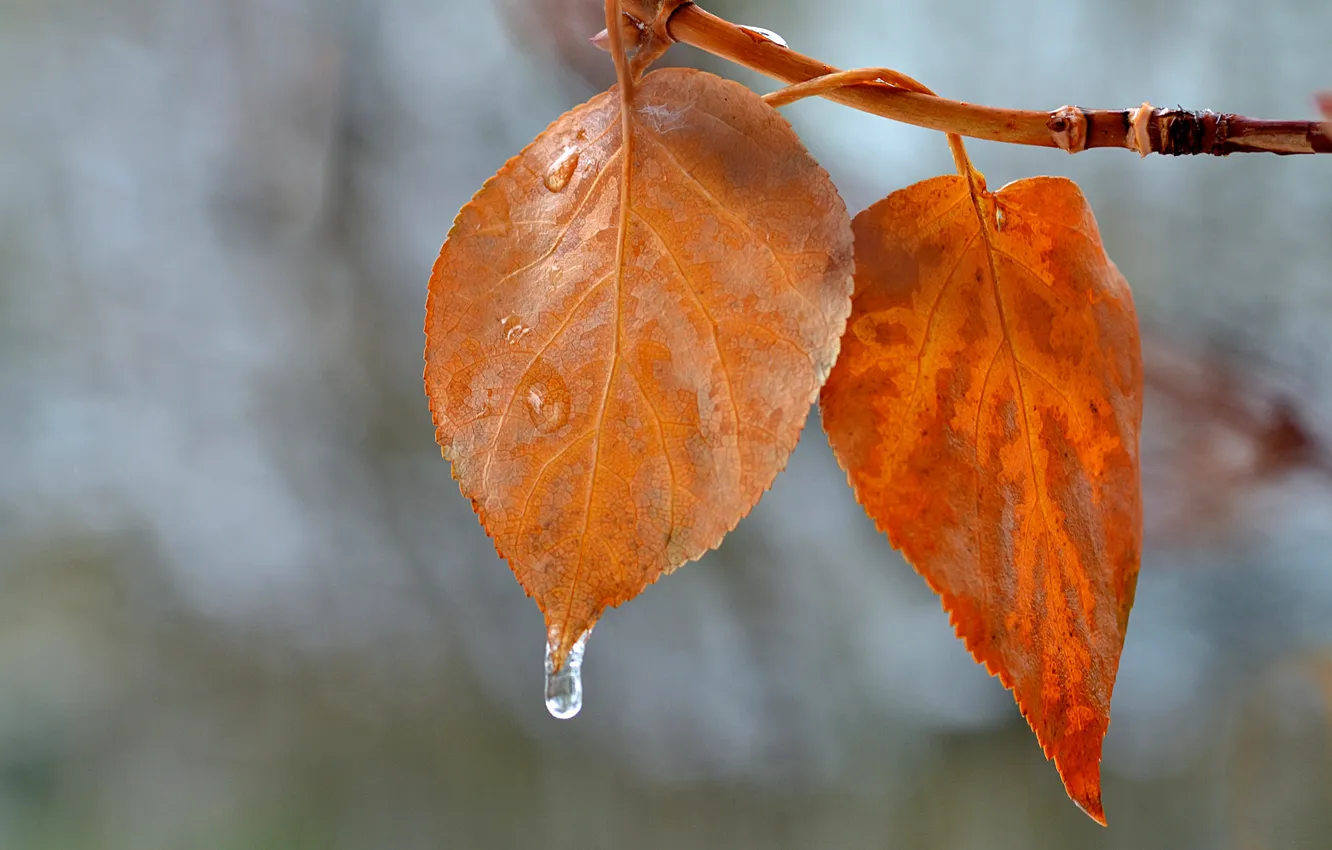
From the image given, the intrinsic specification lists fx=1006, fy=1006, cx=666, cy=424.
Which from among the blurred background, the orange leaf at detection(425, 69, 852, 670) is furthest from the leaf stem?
the blurred background

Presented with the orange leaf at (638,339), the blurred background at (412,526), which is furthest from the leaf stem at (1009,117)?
the blurred background at (412,526)

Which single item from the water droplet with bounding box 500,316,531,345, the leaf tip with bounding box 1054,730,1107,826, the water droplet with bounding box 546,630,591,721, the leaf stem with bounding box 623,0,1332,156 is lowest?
the leaf tip with bounding box 1054,730,1107,826

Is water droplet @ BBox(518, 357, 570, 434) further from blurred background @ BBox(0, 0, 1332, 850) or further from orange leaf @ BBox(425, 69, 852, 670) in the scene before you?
blurred background @ BBox(0, 0, 1332, 850)

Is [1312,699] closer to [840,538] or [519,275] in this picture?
[840,538]

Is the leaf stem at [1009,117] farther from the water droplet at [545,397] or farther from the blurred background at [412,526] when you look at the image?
the blurred background at [412,526]

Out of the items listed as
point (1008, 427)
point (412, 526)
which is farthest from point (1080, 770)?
point (412, 526)

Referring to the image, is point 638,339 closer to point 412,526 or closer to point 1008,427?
point 1008,427
